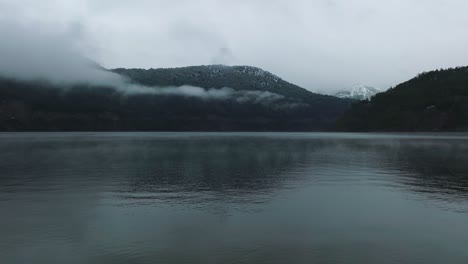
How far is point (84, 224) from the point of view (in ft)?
100

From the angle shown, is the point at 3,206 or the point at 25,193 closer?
the point at 3,206

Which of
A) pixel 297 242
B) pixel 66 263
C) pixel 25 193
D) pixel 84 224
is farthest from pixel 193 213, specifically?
pixel 25 193

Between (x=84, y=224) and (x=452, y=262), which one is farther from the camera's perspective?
(x=84, y=224)

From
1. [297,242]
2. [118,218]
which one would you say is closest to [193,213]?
[118,218]

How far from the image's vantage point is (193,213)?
34.1 metres

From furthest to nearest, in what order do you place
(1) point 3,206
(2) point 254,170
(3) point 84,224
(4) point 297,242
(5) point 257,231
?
(2) point 254,170
(1) point 3,206
(3) point 84,224
(5) point 257,231
(4) point 297,242

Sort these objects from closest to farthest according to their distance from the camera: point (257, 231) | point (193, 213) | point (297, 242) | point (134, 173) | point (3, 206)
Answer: point (297, 242), point (257, 231), point (193, 213), point (3, 206), point (134, 173)

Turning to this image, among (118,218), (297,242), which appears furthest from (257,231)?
(118,218)

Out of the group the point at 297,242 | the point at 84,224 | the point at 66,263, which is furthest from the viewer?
the point at 84,224

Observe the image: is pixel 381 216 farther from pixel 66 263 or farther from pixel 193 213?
pixel 66 263

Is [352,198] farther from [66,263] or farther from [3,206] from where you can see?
[3,206]

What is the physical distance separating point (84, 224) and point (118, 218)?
104 inches

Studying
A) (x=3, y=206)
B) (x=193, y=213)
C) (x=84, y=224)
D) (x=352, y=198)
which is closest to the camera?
(x=84, y=224)

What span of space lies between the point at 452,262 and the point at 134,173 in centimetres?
4640
